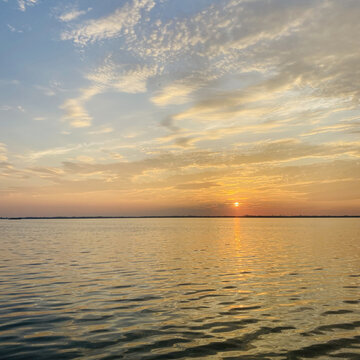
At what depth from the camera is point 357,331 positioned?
672 inches

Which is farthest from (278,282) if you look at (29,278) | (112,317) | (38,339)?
(29,278)

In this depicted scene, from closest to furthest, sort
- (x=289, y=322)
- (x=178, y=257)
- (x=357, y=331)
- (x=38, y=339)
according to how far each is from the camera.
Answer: (x=38, y=339) < (x=357, y=331) < (x=289, y=322) < (x=178, y=257)

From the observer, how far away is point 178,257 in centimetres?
4888

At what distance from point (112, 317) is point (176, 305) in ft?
15.3

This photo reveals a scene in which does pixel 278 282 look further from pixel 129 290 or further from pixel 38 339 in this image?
pixel 38 339

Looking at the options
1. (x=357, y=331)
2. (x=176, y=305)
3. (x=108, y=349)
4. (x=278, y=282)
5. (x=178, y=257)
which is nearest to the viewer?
(x=108, y=349)

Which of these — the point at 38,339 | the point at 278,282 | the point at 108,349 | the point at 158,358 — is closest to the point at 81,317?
the point at 38,339

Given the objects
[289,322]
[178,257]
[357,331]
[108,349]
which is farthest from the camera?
[178,257]

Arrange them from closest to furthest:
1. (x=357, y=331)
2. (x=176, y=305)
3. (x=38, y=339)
→ 1. (x=38, y=339)
2. (x=357, y=331)
3. (x=176, y=305)

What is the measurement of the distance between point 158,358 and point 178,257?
35.5 m

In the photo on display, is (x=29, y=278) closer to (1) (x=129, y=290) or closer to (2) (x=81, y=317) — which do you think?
(1) (x=129, y=290)

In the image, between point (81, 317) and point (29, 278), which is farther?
point (29, 278)

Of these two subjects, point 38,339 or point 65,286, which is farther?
point 65,286

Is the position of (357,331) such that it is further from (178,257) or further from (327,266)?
(178,257)
